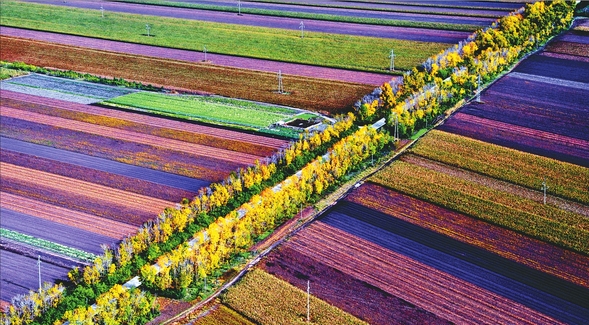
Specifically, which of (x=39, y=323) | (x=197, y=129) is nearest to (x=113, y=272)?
(x=39, y=323)

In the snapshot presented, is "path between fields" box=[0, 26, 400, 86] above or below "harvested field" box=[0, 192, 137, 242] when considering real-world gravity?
above

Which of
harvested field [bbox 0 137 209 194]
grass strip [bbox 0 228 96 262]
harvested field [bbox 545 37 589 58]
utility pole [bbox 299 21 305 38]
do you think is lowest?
grass strip [bbox 0 228 96 262]

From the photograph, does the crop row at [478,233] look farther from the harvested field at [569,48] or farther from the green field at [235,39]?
the harvested field at [569,48]

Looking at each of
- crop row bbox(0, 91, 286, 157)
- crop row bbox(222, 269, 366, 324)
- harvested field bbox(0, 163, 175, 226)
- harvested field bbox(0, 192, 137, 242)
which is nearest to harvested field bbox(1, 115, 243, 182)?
crop row bbox(0, 91, 286, 157)

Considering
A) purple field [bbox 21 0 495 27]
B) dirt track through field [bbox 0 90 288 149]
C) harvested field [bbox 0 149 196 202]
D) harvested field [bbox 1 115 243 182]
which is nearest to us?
harvested field [bbox 0 149 196 202]

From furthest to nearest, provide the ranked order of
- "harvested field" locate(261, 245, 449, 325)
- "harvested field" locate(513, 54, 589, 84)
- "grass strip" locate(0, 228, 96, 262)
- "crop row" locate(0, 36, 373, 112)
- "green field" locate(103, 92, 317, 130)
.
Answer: "harvested field" locate(513, 54, 589, 84) < "crop row" locate(0, 36, 373, 112) < "green field" locate(103, 92, 317, 130) < "grass strip" locate(0, 228, 96, 262) < "harvested field" locate(261, 245, 449, 325)

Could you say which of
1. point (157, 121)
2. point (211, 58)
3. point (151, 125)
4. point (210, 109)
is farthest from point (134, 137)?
point (211, 58)

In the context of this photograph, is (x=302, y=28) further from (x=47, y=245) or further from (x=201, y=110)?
(x=47, y=245)

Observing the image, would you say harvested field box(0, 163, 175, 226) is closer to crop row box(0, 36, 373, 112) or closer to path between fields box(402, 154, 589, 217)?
path between fields box(402, 154, 589, 217)

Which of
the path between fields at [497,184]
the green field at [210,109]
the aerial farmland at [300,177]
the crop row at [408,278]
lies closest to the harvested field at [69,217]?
the aerial farmland at [300,177]
